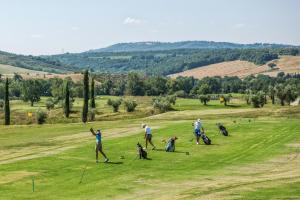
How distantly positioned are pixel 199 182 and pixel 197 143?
17.9m

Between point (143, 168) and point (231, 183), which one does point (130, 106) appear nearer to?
point (143, 168)

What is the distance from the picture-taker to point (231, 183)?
109 feet

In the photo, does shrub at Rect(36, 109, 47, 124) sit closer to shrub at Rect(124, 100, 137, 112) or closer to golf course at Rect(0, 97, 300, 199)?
shrub at Rect(124, 100, 137, 112)

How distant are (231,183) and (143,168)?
805cm

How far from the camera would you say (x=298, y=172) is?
1437 inches

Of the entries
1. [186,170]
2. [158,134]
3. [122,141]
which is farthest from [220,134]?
[186,170]

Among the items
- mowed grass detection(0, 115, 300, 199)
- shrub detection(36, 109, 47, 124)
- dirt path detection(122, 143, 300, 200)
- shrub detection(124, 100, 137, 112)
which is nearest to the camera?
dirt path detection(122, 143, 300, 200)

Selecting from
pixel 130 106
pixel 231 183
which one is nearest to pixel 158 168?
pixel 231 183

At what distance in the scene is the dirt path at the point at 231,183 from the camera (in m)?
30.2

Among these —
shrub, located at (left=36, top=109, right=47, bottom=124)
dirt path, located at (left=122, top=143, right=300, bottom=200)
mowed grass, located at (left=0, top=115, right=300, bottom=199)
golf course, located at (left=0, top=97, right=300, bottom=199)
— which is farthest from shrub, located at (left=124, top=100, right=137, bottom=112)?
dirt path, located at (left=122, top=143, right=300, bottom=200)

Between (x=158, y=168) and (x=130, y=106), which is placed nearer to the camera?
(x=158, y=168)

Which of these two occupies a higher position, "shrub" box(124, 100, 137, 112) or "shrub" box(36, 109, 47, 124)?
"shrub" box(124, 100, 137, 112)

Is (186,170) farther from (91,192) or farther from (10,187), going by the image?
(10,187)

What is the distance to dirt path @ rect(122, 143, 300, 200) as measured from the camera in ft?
99.0
